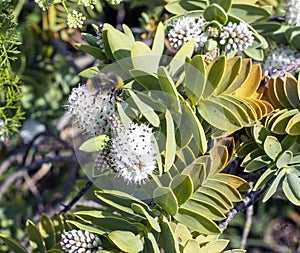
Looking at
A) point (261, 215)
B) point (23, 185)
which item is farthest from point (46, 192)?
point (261, 215)

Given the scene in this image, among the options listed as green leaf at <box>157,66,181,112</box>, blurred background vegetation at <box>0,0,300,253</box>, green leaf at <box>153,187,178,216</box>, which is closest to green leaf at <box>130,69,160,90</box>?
green leaf at <box>157,66,181,112</box>

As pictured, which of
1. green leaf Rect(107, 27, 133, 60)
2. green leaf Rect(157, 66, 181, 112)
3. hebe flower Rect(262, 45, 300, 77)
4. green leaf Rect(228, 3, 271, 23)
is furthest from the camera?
hebe flower Rect(262, 45, 300, 77)

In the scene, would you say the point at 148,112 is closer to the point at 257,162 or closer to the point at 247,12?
the point at 257,162

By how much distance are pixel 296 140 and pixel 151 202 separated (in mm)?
227

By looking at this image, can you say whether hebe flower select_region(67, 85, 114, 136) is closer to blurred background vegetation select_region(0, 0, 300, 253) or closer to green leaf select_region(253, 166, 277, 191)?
green leaf select_region(253, 166, 277, 191)

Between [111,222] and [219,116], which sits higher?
[219,116]

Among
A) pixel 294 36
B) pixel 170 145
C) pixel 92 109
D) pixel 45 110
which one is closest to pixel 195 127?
pixel 170 145

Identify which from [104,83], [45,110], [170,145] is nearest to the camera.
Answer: [170,145]

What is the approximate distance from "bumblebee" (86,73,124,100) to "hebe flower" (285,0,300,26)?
14.2 inches

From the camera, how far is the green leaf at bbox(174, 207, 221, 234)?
79 centimetres

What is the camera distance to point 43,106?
160 centimetres

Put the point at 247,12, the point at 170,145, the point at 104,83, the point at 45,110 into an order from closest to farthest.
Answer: the point at 170,145
the point at 104,83
the point at 247,12
the point at 45,110

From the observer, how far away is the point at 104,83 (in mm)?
837

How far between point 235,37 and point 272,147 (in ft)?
0.53
